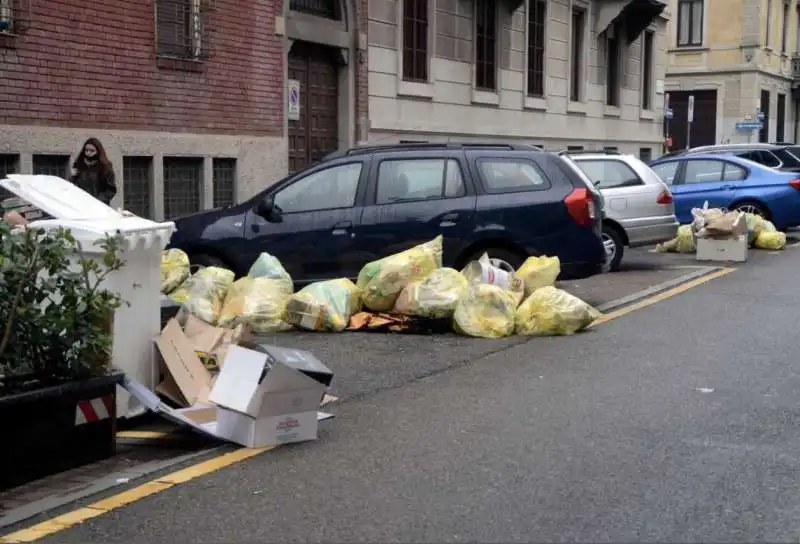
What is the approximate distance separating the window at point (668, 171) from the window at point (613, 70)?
1193 cm

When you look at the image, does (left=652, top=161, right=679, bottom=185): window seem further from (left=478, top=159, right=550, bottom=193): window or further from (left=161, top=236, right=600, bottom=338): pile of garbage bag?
(left=161, top=236, right=600, bottom=338): pile of garbage bag

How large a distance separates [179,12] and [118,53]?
143 centimetres

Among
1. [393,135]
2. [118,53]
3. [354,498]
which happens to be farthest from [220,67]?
[354,498]

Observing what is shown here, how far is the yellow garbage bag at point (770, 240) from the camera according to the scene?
17.8 meters

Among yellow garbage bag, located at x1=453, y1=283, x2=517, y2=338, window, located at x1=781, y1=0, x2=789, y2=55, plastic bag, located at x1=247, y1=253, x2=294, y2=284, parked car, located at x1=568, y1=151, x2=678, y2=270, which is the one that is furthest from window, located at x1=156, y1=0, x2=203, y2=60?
Result: window, located at x1=781, y1=0, x2=789, y2=55

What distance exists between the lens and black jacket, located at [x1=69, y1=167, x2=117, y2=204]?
42.1ft

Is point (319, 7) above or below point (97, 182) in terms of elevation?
above

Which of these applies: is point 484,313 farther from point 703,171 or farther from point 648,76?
point 648,76

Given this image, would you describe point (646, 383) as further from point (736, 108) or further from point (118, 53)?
point (736, 108)

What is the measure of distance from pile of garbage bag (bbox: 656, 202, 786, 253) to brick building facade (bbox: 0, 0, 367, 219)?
602 cm

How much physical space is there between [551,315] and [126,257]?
431 cm

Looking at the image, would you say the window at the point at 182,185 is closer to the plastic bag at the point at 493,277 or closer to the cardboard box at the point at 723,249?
the plastic bag at the point at 493,277

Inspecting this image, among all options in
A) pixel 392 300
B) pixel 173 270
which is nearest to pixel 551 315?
pixel 392 300

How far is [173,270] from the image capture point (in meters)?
10.2
